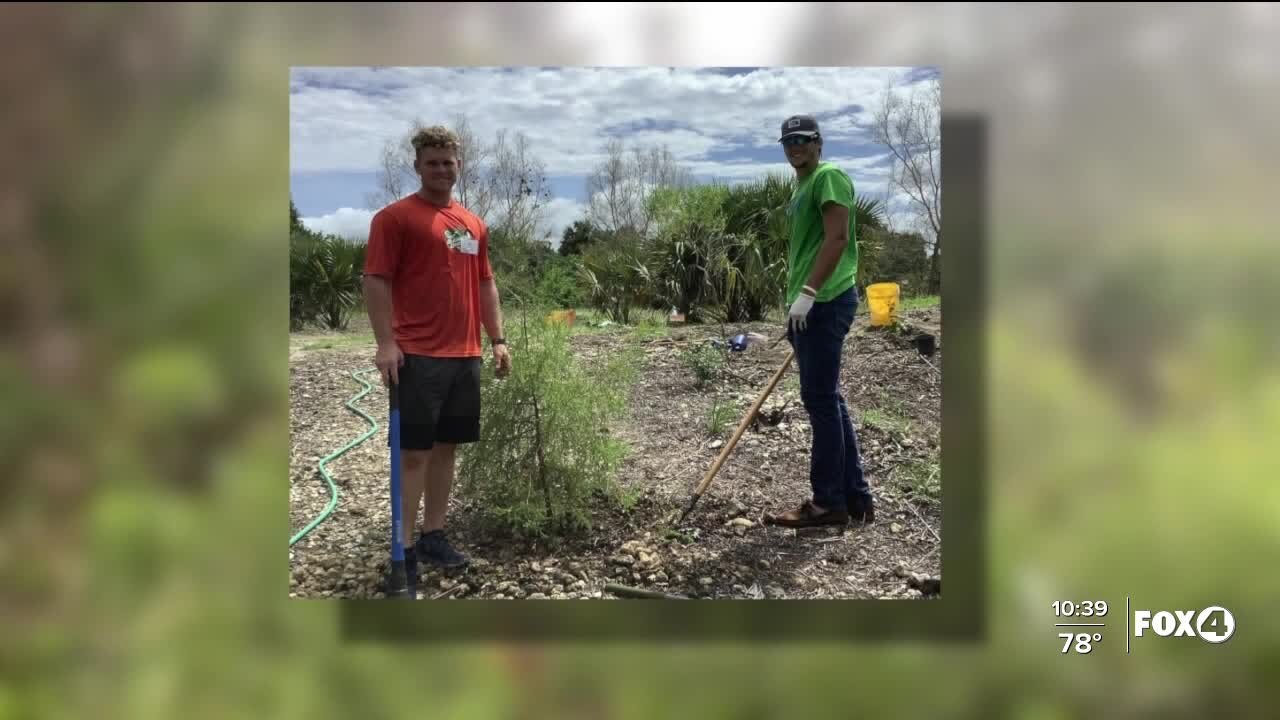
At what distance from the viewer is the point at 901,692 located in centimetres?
202

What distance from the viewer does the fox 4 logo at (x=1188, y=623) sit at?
1.99 meters

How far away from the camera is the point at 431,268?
209 centimetres

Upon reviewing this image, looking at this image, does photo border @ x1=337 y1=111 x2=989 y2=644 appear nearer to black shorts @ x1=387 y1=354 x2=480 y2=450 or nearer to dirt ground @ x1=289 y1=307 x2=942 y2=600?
dirt ground @ x1=289 y1=307 x2=942 y2=600

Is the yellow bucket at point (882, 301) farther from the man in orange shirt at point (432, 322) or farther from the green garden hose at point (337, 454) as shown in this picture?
the green garden hose at point (337, 454)

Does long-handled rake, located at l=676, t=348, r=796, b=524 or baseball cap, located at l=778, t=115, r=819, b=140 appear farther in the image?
long-handled rake, located at l=676, t=348, r=796, b=524

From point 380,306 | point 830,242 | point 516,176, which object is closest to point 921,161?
point 830,242

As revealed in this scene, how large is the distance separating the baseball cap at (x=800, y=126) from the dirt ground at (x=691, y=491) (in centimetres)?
52

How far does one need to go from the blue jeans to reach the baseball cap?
0.45 metres

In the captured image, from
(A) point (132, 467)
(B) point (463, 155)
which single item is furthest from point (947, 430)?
(A) point (132, 467)

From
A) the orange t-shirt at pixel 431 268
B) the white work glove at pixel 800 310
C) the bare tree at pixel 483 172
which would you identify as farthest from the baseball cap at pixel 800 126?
the orange t-shirt at pixel 431 268

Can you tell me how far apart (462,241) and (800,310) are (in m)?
0.94

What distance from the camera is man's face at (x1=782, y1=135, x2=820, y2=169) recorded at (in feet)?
6.68

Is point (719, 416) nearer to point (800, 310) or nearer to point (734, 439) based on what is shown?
point (734, 439)

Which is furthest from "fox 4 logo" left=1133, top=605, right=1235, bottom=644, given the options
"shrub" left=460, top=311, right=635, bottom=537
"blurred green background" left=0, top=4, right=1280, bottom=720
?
"shrub" left=460, top=311, right=635, bottom=537
